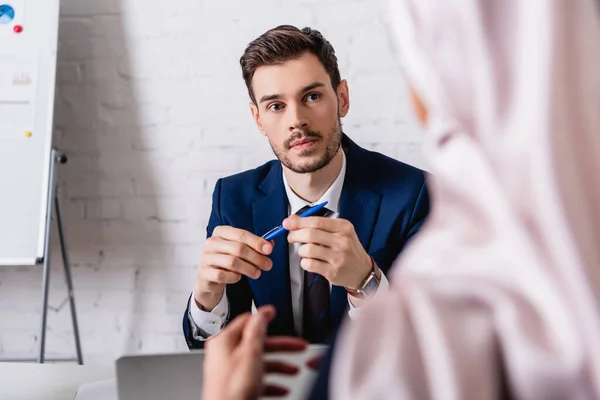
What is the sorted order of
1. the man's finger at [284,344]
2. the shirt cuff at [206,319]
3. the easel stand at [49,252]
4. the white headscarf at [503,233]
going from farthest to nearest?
the easel stand at [49,252]
the shirt cuff at [206,319]
the man's finger at [284,344]
the white headscarf at [503,233]

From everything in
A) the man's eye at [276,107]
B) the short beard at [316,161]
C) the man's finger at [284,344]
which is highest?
the man's eye at [276,107]

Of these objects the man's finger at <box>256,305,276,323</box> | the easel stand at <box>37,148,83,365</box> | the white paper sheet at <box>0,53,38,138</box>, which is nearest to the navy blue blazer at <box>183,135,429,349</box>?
the easel stand at <box>37,148,83,365</box>

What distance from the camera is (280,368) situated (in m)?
0.36

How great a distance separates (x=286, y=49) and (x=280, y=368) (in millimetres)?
1205

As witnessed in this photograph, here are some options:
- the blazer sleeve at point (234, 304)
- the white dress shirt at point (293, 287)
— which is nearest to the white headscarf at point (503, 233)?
the white dress shirt at point (293, 287)

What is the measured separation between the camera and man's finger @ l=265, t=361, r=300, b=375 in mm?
359

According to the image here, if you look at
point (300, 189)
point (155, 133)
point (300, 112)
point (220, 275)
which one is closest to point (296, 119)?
point (300, 112)

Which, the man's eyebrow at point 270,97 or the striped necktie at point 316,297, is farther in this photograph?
the man's eyebrow at point 270,97

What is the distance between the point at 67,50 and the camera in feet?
6.39

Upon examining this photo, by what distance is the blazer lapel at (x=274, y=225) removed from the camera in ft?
4.55

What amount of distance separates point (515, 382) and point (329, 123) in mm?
1231

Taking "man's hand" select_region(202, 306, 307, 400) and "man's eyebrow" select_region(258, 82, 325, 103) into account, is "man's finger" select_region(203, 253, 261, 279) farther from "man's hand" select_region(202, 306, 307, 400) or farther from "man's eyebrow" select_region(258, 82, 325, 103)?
"man's hand" select_region(202, 306, 307, 400)

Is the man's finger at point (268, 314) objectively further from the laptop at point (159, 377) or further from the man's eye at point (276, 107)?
the man's eye at point (276, 107)

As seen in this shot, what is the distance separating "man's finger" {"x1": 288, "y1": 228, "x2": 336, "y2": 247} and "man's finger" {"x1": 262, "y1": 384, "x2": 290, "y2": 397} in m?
0.69
